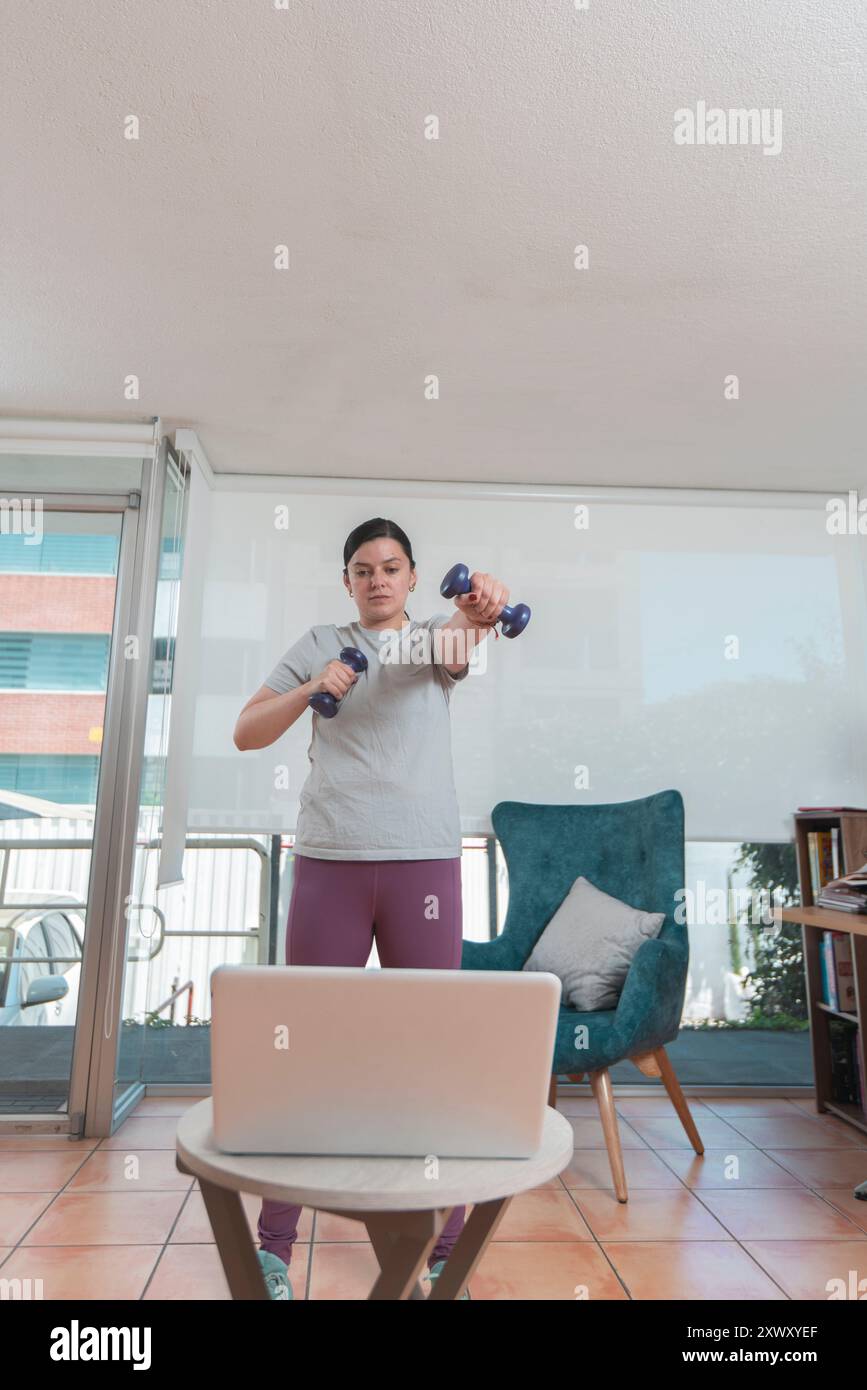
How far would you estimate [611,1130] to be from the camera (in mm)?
2479

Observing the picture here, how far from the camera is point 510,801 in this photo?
11.0 feet

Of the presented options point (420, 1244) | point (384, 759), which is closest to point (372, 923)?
point (384, 759)

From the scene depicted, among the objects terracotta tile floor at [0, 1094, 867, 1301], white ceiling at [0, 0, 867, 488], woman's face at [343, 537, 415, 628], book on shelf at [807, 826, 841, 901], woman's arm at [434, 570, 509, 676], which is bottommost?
terracotta tile floor at [0, 1094, 867, 1301]

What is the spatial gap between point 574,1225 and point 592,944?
0.85 metres

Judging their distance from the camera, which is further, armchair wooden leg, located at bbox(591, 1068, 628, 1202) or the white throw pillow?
the white throw pillow

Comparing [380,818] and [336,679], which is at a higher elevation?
[336,679]

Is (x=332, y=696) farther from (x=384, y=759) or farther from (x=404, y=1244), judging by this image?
(x=404, y=1244)

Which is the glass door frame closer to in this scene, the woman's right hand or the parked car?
the parked car

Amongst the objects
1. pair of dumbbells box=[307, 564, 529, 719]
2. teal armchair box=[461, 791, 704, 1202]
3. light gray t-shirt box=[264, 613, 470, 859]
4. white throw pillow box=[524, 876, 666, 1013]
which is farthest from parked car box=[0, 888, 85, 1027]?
pair of dumbbells box=[307, 564, 529, 719]

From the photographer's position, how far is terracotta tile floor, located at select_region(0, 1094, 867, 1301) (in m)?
1.92

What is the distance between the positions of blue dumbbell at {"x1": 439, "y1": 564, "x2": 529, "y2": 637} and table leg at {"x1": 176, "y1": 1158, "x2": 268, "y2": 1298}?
0.90 meters

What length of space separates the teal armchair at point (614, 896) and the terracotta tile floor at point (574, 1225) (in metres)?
0.14

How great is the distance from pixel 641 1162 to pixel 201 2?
304 centimetres

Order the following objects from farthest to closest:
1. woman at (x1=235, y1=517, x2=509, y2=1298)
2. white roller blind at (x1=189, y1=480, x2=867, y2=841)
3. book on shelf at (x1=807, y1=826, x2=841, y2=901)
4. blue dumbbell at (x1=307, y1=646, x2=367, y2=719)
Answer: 1. white roller blind at (x1=189, y1=480, x2=867, y2=841)
2. book on shelf at (x1=807, y1=826, x2=841, y2=901)
3. woman at (x1=235, y1=517, x2=509, y2=1298)
4. blue dumbbell at (x1=307, y1=646, x2=367, y2=719)
